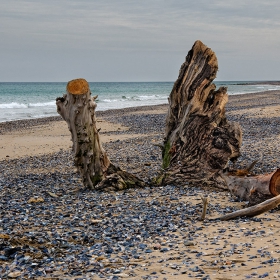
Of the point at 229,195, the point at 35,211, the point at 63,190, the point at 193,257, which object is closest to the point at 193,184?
the point at 229,195

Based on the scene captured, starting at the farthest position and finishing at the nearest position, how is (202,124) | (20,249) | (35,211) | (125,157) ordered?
(125,157) < (202,124) < (35,211) < (20,249)

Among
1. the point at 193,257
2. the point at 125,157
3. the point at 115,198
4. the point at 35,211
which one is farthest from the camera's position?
the point at 125,157

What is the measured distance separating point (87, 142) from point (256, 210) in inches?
146

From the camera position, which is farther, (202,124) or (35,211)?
(202,124)

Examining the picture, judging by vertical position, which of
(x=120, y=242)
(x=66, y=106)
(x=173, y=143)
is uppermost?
(x=66, y=106)

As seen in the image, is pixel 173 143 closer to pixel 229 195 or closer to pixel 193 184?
pixel 193 184

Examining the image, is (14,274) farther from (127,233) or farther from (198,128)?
(198,128)

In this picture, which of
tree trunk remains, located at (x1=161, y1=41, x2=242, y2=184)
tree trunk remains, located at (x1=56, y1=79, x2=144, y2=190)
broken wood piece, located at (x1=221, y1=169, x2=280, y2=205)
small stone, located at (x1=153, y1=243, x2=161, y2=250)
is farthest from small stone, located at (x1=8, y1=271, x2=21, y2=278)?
tree trunk remains, located at (x1=161, y1=41, x2=242, y2=184)

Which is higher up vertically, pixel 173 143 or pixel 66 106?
pixel 66 106

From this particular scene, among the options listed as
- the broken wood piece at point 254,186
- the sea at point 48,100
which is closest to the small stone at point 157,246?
the broken wood piece at point 254,186

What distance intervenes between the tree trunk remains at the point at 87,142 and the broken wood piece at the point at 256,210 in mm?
2787

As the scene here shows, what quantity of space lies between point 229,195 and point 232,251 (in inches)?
124

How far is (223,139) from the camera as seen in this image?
9539 mm

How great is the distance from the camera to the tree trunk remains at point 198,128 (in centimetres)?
940
